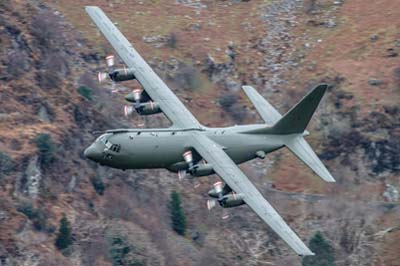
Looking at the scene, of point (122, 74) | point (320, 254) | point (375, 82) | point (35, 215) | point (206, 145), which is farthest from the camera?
point (375, 82)

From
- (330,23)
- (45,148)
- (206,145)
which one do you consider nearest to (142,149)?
(206,145)

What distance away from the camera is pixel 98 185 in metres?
126

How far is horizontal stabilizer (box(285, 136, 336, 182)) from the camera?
92.1 metres

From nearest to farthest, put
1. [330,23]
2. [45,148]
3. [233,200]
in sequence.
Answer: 1. [233,200]
2. [45,148]
3. [330,23]

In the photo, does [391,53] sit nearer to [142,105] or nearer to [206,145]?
[142,105]

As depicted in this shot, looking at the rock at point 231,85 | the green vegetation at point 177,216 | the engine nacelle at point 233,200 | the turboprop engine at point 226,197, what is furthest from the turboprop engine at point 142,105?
the rock at point 231,85

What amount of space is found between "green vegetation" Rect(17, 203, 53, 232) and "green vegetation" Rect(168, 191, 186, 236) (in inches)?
553

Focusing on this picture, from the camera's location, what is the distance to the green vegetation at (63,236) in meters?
119

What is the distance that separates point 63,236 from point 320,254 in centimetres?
2669

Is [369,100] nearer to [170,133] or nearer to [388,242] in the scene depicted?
[388,242]

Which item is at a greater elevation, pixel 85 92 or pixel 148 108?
pixel 148 108

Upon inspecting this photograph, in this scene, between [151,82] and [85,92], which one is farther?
[85,92]

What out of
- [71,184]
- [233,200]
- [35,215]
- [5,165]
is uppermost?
[233,200]

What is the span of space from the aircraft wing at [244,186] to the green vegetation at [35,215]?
99.0ft
